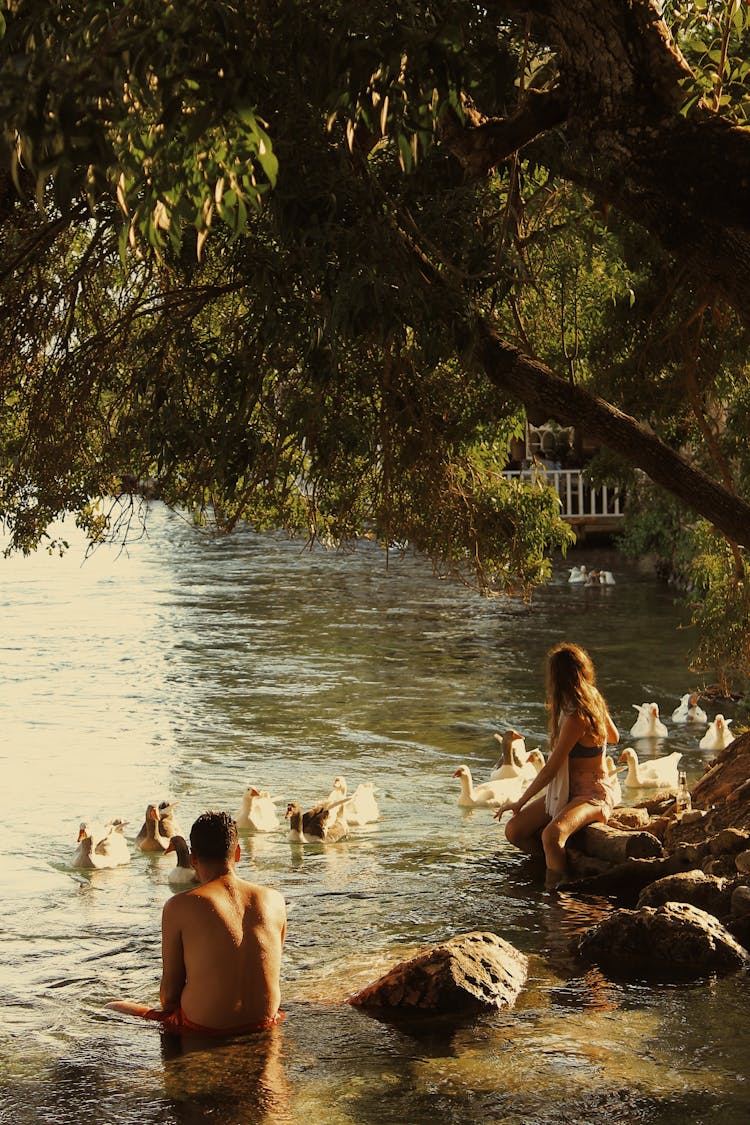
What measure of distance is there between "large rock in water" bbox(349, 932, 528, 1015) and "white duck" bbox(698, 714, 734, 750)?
9598 mm

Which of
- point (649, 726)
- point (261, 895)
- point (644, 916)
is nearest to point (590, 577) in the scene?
point (649, 726)

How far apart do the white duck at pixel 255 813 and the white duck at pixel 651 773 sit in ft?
12.6

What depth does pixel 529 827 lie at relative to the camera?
420 inches

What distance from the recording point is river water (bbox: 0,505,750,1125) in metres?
6.77

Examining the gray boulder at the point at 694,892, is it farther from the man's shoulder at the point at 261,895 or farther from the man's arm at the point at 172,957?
the man's arm at the point at 172,957

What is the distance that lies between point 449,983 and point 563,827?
8.83ft

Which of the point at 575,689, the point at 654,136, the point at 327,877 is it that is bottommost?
the point at 327,877

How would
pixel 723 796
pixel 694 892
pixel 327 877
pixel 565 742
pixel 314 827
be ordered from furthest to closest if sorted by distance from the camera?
pixel 314 827, pixel 723 796, pixel 327 877, pixel 565 742, pixel 694 892

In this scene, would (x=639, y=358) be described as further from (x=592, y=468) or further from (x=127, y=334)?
(x=127, y=334)

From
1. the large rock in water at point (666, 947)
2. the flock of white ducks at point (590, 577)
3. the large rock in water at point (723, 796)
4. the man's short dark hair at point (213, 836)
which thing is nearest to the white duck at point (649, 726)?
the large rock in water at point (723, 796)

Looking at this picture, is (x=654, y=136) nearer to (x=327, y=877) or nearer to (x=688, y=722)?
(x=327, y=877)

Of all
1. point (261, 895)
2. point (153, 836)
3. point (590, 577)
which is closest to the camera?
point (261, 895)

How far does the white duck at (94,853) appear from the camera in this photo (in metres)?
11.4

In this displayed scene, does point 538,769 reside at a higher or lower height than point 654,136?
lower
